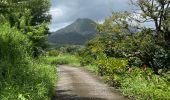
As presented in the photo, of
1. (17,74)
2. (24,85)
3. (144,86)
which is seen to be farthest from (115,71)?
(24,85)

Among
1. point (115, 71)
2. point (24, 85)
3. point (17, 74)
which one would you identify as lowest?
point (115, 71)

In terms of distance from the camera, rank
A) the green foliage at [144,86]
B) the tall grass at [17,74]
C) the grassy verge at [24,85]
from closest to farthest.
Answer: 1. the grassy verge at [24,85]
2. the tall grass at [17,74]
3. the green foliage at [144,86]

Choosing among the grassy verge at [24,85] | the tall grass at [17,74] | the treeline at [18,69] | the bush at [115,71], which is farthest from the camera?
the bush at [115,71]

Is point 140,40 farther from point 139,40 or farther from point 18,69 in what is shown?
point 18,69

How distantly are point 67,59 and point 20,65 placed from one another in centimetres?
4974

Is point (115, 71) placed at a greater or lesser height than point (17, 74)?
lesser

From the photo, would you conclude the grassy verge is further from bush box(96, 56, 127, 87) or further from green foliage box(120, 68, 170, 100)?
bush box(96, 56, 127, 87)

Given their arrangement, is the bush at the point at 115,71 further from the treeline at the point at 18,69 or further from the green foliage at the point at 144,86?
the treeline at the point at 18,69

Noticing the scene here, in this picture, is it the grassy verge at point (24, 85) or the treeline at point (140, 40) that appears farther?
the treeline at point (140, 40)

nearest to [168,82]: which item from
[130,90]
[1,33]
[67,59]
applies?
[130,90]

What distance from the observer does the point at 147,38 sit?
3291cm

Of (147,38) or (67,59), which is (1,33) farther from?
(67,59)

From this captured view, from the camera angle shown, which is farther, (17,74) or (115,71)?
(115,71)

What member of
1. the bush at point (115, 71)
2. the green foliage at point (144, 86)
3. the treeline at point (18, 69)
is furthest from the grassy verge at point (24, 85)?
the bush at point (115, 71)
